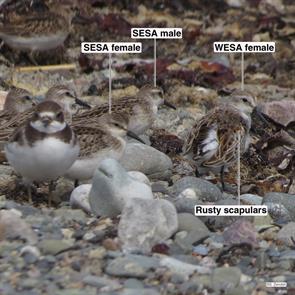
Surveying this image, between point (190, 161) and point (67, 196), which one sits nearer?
point (67, 196)

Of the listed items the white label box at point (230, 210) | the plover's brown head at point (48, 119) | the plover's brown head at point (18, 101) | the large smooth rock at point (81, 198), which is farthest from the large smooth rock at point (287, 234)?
the plover's brown head at point (18, 101)

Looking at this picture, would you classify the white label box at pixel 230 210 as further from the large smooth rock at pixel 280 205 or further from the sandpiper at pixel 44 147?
the sandpiper at pixel 44 147

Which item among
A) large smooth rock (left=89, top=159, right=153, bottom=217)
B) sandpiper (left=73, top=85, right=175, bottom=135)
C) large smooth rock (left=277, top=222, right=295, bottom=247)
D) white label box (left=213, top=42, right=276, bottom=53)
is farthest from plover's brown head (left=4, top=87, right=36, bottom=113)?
large smooth rock (left=277, top=222, right=295, bottom=247)

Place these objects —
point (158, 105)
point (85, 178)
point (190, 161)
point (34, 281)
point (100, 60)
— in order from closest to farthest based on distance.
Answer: point (34, 281), point (85, 178), point (190, 161), point (158, 105), point (100, 60)

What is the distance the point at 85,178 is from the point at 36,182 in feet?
1.61

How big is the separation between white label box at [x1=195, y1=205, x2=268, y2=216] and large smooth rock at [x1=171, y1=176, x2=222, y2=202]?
75 cm

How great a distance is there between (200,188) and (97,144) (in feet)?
3.00

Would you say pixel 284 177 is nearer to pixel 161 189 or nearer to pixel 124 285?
pixel 161 189

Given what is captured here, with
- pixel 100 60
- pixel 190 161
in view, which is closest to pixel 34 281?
pixel 190 161

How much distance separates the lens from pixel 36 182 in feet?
31.6

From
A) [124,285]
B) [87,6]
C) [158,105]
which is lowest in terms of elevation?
[124,285]

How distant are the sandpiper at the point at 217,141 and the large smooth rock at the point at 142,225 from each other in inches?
80.2

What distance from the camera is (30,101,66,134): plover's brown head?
28.8ft

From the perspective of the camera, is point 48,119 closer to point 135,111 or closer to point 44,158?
point 44,158
